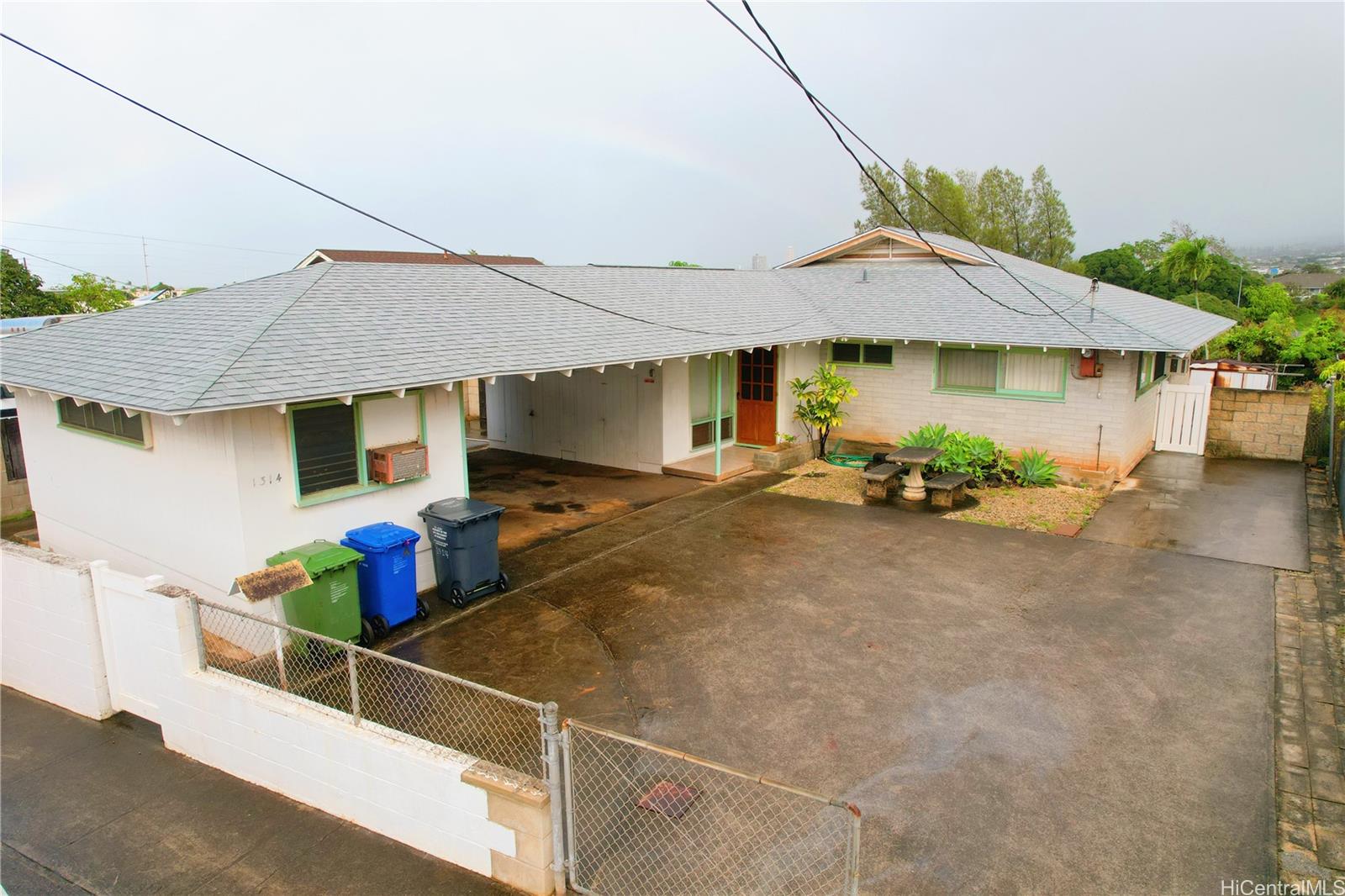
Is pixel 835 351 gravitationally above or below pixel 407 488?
above

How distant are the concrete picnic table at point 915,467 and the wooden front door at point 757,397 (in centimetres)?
364

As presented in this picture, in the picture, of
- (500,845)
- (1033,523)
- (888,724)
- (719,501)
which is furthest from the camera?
(719,501)

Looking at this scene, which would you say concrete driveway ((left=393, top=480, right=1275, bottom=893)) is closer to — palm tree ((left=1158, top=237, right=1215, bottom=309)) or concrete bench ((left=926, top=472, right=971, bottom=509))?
concrete bench ((left=926, top=472, right=971, bottom=509))

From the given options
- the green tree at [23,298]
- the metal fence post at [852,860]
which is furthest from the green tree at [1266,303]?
the green tree at [23,298]

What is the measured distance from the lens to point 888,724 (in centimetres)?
653

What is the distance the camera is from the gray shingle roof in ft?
27.2

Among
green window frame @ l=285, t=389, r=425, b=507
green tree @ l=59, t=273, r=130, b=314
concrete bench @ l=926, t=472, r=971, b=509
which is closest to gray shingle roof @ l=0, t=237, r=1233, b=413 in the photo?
green window frame @ l=285, t=389, r=425, b=507

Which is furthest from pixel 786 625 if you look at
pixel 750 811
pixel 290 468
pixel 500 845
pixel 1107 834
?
pixel 290 468

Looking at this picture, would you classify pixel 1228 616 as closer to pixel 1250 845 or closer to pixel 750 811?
pixel 1250 845

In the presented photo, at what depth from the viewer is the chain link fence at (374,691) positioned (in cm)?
605

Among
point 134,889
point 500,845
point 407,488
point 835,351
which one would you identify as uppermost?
point 835,351

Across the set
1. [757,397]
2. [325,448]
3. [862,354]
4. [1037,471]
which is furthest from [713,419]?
[325,448]

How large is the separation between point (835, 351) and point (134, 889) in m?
15.5

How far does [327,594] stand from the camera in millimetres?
7711
